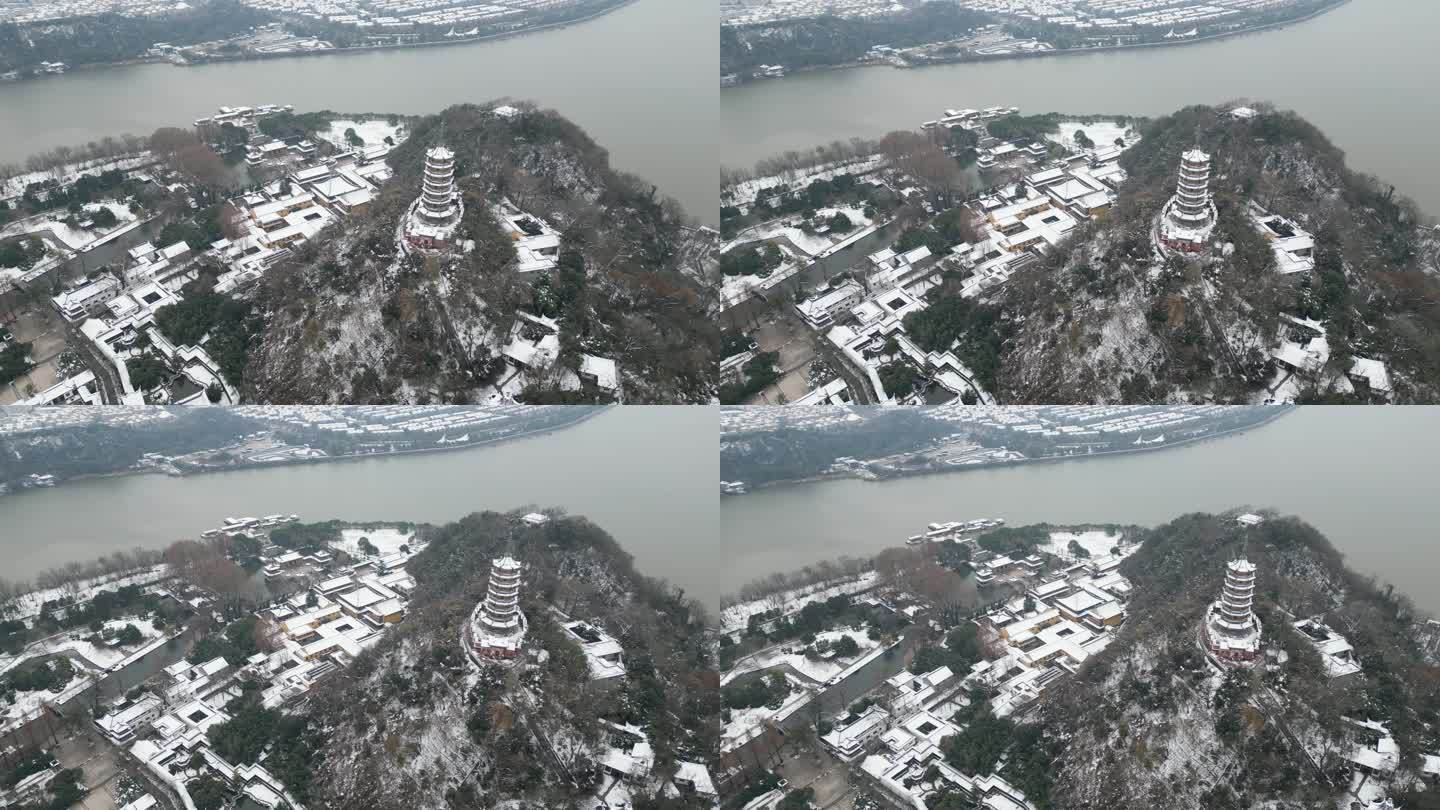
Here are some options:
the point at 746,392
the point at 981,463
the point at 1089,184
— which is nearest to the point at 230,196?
the point at 746,392

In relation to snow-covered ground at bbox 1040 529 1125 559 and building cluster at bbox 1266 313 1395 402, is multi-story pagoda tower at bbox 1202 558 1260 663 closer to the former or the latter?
building cluster at bbox 1266 313 1395 402

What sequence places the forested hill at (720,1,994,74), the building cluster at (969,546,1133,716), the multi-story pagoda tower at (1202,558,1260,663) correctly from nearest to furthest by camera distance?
the multi-story pagoda tower at (1202,558,1260,663), the building cluster at (969,546,1133,716), the forested hill at (720,1,994,74)

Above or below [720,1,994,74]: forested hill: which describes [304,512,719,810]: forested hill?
below

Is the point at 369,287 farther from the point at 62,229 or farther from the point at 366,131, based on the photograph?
the point at 366,131

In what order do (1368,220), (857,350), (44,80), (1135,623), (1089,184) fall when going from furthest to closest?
(44,80)
(1089,184)
(1368,220)
(857,350)
(1135,623)

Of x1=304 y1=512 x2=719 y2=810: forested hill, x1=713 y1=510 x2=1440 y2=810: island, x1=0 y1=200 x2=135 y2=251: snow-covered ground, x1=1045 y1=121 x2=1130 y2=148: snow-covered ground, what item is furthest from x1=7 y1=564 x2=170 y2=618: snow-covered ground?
x1=1045 y1=121 x2=1130 y2=148: snow-covered ground

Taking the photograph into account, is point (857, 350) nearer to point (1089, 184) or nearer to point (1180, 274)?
point (1180, 274)

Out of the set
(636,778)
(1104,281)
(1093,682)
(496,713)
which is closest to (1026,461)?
(1104,281)
